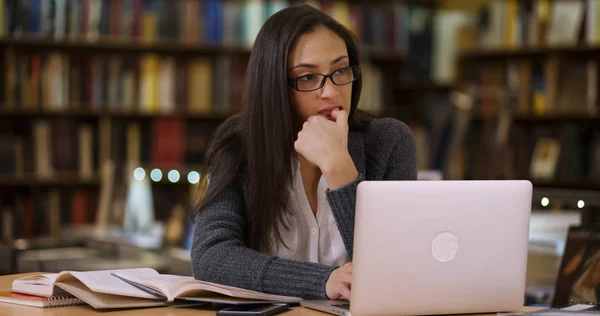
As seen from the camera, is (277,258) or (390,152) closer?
(277,258)

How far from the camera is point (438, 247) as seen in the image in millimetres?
1438

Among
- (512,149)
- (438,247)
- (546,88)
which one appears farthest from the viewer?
(546,88)

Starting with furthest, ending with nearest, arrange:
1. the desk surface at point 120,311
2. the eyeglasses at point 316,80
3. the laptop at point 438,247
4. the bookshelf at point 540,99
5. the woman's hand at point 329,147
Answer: the bookshelf at point 540,99 < the eyeglasses at point 316,80 < the woman's hand at point 329,147 < the desk surface at point 120,311 < the laptop at point 438,247

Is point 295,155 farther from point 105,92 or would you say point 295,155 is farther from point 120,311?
point 105,92

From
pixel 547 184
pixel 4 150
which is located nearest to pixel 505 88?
pixel 547 184

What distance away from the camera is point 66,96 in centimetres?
486

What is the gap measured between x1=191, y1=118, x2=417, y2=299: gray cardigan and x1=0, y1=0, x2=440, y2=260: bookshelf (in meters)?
2.69

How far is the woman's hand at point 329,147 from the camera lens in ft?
5.80

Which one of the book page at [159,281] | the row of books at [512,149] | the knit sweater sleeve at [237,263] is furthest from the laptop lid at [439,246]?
the row of books at [512,149]

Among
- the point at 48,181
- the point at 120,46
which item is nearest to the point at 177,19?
the point at 120,46

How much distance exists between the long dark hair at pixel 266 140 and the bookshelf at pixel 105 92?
8.82 feet

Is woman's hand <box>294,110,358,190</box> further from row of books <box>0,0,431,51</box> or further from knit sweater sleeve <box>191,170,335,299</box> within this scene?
row of books <box>0,0,431,51</box>

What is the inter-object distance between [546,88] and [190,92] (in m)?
2.00

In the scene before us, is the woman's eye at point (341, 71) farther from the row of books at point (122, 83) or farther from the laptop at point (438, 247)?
the row of books at point (122, 83)
